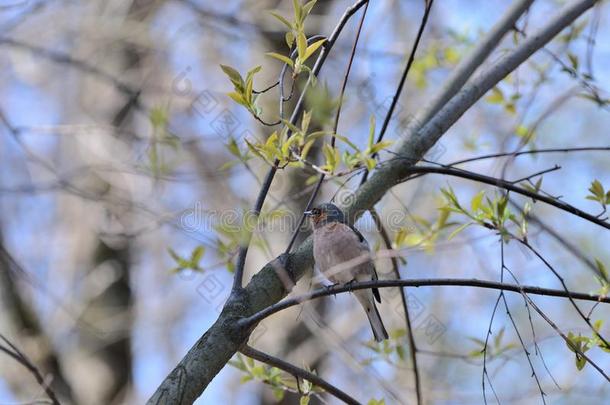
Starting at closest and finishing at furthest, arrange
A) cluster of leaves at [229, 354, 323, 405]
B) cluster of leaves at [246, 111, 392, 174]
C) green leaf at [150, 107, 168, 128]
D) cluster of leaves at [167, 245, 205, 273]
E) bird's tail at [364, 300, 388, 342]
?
cluster of leaves at [246, 111, 392, 174] < cluster of leaves at [229, 354, 323, 405] < cluster of leaves at [167, 245, 205, 273] < bird's tail at [364, 300, 388, 342] < green leaf at [150, 107, 168, 128]

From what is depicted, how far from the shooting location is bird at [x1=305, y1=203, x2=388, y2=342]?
14.5 ft

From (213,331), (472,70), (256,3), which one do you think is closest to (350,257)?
(472,70)

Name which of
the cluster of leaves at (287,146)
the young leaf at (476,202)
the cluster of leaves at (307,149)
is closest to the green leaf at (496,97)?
the young leaf at (476,202)

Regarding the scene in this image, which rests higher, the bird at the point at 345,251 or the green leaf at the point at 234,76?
the bird at the point at 345,251

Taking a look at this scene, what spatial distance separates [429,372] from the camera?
9.22 m

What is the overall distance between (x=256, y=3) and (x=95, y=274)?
3766 millimetres

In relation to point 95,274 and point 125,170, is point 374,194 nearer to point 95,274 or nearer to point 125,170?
point 125,170

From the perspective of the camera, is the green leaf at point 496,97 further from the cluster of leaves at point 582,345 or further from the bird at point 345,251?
the cluster of leaves at point 582,345

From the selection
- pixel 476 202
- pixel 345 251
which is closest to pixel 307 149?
pixel 476 202

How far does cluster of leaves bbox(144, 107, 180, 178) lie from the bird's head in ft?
3.50

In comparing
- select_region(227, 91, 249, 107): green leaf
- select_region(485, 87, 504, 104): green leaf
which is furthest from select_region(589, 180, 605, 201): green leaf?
select_region(485, 87, 504, 104): green leaf

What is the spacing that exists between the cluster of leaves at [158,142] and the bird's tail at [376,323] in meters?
1.73

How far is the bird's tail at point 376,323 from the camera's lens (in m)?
4.52

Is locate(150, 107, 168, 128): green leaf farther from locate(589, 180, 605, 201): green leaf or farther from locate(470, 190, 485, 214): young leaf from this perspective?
locate(589, 180, 605, 201): green leaf
